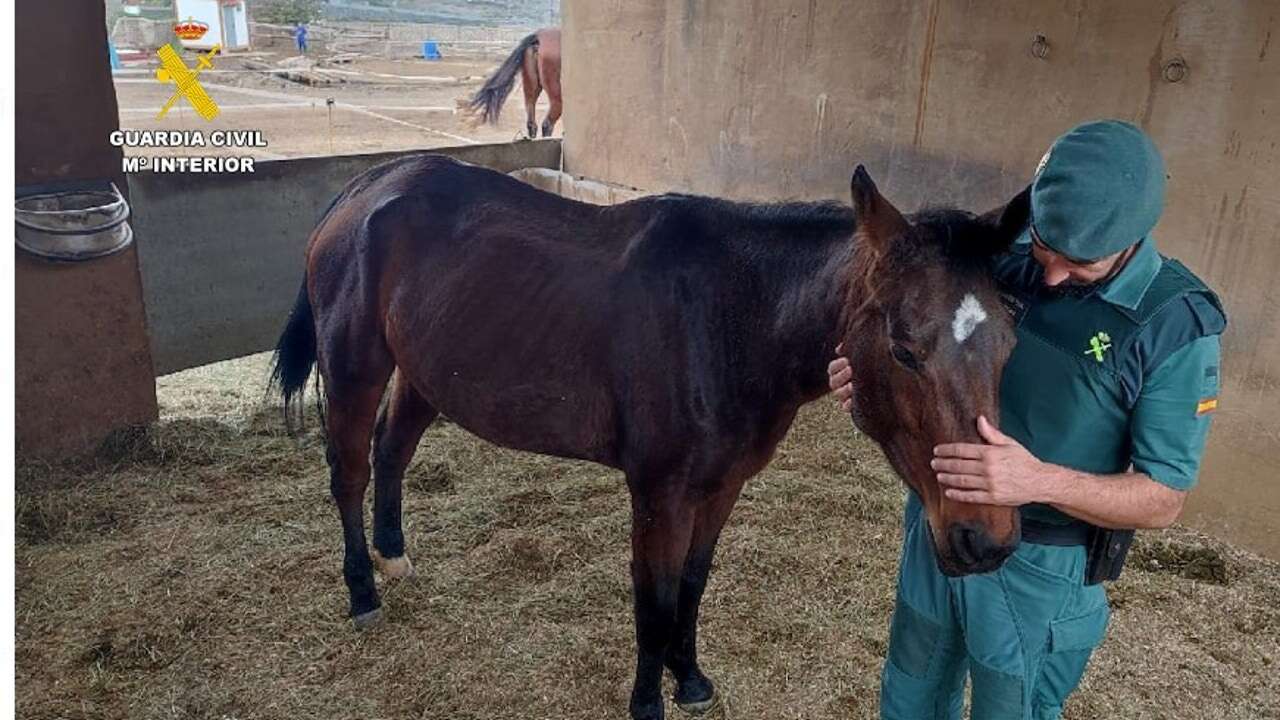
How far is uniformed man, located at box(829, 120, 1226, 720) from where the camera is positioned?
1.36 meters

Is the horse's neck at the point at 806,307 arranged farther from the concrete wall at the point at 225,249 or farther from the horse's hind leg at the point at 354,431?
the concrete wall at the point at 225,249

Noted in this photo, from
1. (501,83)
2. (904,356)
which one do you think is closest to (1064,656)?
(904,356)

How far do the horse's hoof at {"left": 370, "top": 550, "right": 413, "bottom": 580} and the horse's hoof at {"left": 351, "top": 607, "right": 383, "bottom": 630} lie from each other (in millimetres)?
274

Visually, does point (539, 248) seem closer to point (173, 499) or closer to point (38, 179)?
point (173, 499)

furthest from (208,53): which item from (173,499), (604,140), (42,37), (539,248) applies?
(539,248)

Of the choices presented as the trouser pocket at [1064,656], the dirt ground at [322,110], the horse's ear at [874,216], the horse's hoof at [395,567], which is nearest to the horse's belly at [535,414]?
the horse's hoof at [395,567]

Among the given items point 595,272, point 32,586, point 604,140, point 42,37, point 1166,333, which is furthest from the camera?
point 604,140

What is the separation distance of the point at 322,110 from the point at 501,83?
357 cm

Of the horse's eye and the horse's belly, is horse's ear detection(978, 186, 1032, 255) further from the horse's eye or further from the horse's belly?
the horse's belly

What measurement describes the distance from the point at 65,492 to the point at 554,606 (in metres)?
2.29

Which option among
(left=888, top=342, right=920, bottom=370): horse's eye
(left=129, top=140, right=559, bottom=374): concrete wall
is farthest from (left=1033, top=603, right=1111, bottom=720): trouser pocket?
(left=129, top=140, right=559, bottom=374): concrete wall

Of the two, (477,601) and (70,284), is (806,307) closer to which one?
(477,601)

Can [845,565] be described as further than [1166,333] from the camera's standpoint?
Yes

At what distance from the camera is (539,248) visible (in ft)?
8.54
